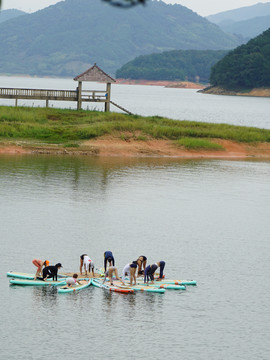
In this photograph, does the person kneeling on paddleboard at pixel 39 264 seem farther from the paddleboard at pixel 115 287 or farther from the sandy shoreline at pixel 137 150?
the sandy shoreline at pixel 137 150

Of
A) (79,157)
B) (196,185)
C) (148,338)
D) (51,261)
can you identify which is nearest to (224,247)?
(51,261)

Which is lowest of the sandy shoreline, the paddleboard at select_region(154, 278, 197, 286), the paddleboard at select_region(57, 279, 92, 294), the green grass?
the paddleboard at select_region(57, 279, 92, 294)

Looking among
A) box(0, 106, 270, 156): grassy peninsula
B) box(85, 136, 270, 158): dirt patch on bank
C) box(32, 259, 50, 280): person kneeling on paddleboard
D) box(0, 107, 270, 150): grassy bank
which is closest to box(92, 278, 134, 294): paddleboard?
box(32, 259, 50, 280): person kneeling on paddleboard

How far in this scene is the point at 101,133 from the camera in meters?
65.9

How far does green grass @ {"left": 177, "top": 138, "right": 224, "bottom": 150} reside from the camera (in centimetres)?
6906

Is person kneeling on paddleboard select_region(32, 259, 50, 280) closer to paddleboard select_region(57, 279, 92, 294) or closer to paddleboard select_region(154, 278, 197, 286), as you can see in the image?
paddleboard select_region(57, 279, 92, 294)

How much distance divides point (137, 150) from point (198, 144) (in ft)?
23.3

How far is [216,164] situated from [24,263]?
118ft

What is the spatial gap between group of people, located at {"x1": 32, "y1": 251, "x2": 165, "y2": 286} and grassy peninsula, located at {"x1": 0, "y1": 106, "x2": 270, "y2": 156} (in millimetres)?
34452

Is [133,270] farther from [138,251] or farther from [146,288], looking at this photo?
[138,251]

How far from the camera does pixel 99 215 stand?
41094 mm

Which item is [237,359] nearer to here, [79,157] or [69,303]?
[69,303]

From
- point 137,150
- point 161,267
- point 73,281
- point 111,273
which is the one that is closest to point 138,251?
point 161,267

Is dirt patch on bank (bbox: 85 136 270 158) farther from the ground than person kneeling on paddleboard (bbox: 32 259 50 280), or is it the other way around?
dirt patch on bank (bbox: 85 136 270 158)
